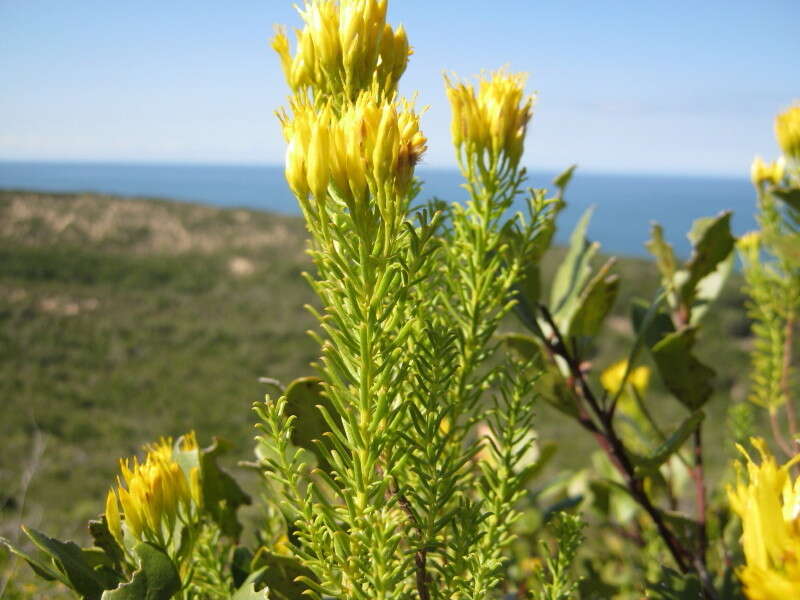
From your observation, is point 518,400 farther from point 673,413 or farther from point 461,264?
point 673,413

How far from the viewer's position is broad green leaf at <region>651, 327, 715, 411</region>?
3.32ft

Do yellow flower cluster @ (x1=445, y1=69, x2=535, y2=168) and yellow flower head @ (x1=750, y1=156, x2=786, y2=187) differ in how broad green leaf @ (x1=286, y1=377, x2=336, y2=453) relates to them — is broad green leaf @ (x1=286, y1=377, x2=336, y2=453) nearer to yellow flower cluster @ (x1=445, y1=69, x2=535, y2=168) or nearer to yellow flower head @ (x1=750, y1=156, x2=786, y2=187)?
yellow flower cluster @ (x1=445, y1=69, x2=535, y2=168)

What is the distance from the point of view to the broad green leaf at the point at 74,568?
2.24 ft

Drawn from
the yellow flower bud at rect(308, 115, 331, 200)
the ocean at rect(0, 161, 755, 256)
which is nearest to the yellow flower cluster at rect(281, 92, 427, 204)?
the yellow flower bud at rect(308, 115, 331, 200)

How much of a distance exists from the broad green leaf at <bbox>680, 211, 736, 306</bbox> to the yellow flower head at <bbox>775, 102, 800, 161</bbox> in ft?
1.16

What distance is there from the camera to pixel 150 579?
0.65m

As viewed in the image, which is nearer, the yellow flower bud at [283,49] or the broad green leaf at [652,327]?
the yellow flower bud at [283,49]

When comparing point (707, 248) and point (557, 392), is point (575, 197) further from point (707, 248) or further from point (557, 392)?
point (557, 392)

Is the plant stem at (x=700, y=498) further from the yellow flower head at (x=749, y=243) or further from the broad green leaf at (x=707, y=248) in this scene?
the yellow flower head at (x=749, y=243)

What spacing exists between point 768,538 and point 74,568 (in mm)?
684

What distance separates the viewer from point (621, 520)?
1490 mm

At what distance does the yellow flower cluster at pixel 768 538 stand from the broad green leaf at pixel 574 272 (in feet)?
2.19

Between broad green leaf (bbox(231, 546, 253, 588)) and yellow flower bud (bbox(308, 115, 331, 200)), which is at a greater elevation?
yellow flower bud (bbox(308, 115, 331, 200))

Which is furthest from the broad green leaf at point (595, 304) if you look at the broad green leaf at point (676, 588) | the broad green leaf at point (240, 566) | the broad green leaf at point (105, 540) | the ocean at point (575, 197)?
the ocean at point (575, 197)
